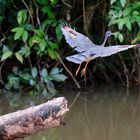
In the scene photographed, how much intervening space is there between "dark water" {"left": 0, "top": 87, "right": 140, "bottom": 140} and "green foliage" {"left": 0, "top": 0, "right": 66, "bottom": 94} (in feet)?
0.52

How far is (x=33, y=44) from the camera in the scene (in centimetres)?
338

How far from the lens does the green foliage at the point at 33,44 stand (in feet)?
10.9

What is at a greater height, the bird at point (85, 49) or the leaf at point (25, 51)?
the bird at point (85, 49)

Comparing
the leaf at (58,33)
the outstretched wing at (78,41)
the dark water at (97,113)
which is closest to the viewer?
the outstretched wing at (78,41)

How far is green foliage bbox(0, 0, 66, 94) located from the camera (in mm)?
3311

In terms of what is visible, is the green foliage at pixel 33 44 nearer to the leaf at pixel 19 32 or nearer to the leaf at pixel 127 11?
the leaf at pixel 19 32

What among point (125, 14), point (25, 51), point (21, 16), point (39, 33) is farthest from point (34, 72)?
point (125, 14)

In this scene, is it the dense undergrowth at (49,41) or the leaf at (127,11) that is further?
the dense undergrowth at (49,41)

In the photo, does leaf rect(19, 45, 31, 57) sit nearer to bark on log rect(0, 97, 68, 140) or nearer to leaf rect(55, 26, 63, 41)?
leaf rect(55, 26, 63, 41)

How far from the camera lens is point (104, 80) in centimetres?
375

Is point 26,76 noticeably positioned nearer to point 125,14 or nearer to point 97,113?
point 97,113

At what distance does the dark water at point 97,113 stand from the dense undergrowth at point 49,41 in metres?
0.17

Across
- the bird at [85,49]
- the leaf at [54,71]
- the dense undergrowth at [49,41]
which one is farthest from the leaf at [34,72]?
the bird at [85,49]

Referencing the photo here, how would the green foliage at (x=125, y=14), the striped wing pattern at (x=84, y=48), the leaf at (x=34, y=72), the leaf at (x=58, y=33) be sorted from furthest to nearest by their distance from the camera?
the leaf at (x=34, y=72), the leaf at (x=58, y=33), the green foliage at (x=125, y=14), the striped wing pattern at (x=84, y=48)
